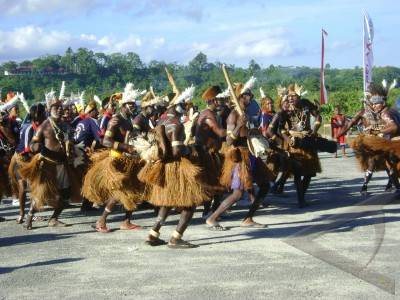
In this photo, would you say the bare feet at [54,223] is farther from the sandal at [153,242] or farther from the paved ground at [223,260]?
the sandal at [153,242]

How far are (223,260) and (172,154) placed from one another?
1286 millimetres

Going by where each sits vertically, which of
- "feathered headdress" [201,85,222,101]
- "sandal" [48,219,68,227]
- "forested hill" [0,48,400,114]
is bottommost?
"sandal" [48,219,68,227]

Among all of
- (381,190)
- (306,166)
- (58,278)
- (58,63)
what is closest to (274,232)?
(306,166)

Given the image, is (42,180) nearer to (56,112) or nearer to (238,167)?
(56,112)

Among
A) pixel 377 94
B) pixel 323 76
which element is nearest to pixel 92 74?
pixel 323 76

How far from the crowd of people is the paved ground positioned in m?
0.39

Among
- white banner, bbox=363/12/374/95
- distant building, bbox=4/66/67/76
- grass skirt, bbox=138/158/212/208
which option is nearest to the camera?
grass skirt, bbox=138/158/212/208

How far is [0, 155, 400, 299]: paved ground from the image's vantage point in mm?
5945

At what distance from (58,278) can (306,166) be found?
5131 millimetres

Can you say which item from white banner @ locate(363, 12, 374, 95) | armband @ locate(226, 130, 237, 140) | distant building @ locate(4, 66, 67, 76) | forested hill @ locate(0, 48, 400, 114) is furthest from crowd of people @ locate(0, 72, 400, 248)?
distant building @ locate(4, 66, 67, 76)

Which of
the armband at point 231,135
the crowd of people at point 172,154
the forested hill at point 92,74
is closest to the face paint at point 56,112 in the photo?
the crowd of people at point 172,154

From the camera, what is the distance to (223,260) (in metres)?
7.05

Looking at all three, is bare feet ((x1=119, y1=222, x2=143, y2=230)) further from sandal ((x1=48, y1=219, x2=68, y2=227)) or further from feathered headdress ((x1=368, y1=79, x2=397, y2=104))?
feathered headdress ((x1=368, y1=79, x2=397, y2=104))

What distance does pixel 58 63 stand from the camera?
78.2 metres
